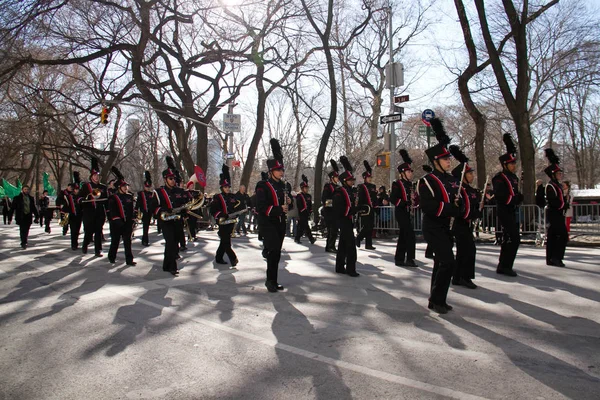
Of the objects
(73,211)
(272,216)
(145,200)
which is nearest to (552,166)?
(272,216)

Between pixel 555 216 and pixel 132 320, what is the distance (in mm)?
7531

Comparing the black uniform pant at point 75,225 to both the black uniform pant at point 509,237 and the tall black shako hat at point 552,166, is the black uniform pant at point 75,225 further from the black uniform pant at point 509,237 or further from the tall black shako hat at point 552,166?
the tall black shako hat at point 552,166

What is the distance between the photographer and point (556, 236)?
921 cm

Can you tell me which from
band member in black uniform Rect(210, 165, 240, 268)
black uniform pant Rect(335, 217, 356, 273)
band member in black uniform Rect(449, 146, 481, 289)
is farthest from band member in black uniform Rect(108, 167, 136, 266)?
band member in black uniform Rect(449, 146, 481, 289)

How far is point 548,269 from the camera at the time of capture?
8875mm

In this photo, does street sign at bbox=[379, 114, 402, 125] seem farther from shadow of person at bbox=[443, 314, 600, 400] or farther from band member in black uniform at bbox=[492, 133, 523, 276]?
shadow of person at bbox=[443, 314, 600, 400]

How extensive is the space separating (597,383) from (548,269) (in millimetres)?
5629

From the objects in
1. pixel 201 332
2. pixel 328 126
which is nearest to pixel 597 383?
pixel 201 332

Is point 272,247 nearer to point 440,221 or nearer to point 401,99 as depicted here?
point 440,221

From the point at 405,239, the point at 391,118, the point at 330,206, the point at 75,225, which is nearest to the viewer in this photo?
the point at 405,239

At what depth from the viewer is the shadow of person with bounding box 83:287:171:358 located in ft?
15.5

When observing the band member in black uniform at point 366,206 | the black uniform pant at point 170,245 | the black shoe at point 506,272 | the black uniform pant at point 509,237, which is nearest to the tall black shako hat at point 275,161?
the black uniform pant at point 170,245

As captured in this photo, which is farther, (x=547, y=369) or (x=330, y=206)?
(x=330, y=206)

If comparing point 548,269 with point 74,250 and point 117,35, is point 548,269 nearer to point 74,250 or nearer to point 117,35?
point 74,250
